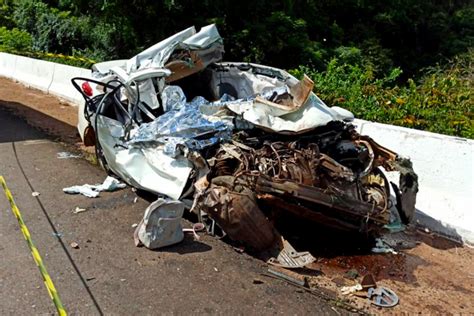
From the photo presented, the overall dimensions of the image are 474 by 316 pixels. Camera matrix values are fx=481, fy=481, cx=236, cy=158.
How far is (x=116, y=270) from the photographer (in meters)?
4.03

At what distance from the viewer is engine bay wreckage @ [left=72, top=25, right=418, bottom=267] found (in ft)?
14.6

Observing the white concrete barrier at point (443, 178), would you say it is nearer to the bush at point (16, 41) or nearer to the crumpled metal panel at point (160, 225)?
the crumpled metal panel at point (160, 225)

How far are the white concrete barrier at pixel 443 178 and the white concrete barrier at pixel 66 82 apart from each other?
8.48 m

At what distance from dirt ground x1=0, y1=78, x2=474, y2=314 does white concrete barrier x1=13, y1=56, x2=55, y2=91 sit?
439 inches

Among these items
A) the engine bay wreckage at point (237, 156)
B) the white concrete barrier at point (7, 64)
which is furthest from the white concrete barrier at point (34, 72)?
the engine bay wreckage at point (237, 156)

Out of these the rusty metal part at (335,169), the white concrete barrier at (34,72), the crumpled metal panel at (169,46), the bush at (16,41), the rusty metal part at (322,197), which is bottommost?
the bush at (16,41)

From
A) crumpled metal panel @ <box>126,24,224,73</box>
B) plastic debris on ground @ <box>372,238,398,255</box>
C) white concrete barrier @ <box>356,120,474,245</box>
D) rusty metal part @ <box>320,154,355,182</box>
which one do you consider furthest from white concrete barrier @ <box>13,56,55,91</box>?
plastic debris on ground @ <box>372,238,398,255</box>

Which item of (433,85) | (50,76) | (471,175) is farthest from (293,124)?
(50,76)

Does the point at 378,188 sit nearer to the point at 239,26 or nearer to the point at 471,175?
the point at 471,175

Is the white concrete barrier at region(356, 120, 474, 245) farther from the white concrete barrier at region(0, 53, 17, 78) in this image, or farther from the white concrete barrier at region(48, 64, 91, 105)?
the white concrete barrier at region(0, 53, 17, 78)

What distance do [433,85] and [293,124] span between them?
3981 millimetres

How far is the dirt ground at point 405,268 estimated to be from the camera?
13.0 ft

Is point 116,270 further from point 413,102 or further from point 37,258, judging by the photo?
point 413,102

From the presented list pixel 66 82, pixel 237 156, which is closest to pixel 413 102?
pixel 237 156
